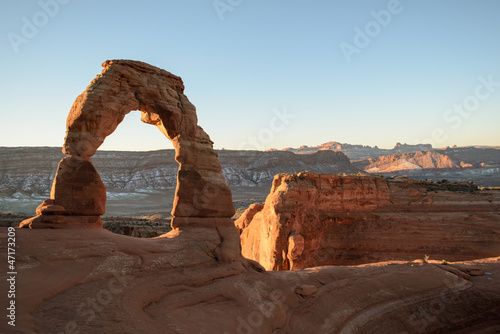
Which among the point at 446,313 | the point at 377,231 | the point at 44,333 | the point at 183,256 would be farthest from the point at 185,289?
the point at 377,231

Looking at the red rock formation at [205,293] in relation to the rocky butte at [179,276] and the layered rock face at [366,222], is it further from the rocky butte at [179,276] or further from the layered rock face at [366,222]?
the layered rock face at [366,222]

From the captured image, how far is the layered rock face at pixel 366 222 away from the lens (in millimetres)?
18950

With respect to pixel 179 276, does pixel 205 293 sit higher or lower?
lower

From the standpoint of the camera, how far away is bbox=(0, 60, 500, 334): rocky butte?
688cm

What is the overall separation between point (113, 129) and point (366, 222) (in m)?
15.8

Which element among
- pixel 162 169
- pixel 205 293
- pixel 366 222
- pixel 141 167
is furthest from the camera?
pixel 162 169

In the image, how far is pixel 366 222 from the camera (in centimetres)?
2048

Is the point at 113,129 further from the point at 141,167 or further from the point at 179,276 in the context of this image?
the point at 141,167

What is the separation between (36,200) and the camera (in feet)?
186

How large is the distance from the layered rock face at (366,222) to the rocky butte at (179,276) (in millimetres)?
6395

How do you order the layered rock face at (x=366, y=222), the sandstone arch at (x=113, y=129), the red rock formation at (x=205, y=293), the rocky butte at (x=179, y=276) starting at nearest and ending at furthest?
the red rock formation at (x=205, y=293) < the rocky butte at (x=179, y=276) < the sandstone arch at (x=113, y=129) < the layered rock face at (x=366, y=222)

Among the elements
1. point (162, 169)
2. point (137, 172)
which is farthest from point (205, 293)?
point (162, 169)

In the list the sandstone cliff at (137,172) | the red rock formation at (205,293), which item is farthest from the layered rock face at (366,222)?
the sandstone cliff at (137,172)

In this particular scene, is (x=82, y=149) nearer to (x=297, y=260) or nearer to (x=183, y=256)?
(x=183, y=256)
